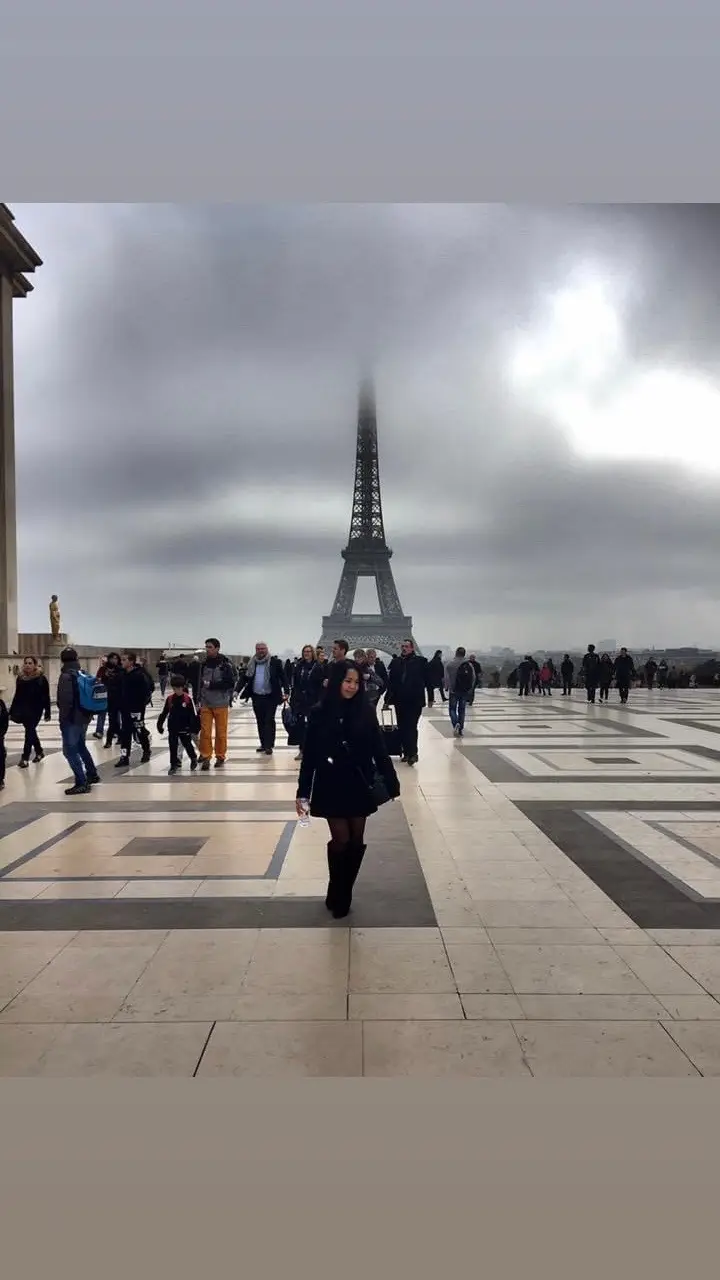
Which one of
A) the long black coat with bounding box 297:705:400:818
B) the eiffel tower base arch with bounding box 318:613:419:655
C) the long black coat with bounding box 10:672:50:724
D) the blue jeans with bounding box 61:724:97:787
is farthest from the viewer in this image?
the eiffel tower base arch with bounding box 318:613:419:655

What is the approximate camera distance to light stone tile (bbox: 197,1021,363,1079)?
3227 millimetres

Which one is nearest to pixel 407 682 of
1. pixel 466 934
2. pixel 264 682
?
pixel 264 682

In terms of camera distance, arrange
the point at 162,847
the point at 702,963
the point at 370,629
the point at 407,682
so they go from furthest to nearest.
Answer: the point at 370,629 < the point at 407,682 < the point at 162,847 < the point at 702,963

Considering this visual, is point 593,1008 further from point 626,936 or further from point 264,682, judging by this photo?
point 264,682

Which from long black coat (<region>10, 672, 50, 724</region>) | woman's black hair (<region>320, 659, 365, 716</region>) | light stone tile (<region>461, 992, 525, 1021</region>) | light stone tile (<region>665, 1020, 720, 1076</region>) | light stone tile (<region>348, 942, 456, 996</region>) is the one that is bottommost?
light stone tile (<region>665, 1020, 720, 1076</region>)

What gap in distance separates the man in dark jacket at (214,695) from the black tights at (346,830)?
5.70 metres

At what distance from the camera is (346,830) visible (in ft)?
16.7

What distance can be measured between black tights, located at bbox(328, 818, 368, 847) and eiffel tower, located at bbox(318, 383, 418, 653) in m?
54.5

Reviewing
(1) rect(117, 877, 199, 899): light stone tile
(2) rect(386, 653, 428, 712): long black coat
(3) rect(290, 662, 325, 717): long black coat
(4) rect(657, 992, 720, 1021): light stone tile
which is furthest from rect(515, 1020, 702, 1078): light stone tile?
(2) rect(386, 653, 428, 712): long black coat

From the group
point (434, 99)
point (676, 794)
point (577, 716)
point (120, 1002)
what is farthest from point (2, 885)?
point (577, 716)

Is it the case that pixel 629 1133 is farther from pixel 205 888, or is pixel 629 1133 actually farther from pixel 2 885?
pixel 2 885

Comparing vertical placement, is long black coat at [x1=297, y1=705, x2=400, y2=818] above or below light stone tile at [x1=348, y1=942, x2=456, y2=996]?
above

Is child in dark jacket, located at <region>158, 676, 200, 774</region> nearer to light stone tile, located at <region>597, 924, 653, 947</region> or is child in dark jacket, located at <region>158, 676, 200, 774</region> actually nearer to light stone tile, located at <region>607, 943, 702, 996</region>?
light stone tile, located at <region>597, 924, 653, 947</region>

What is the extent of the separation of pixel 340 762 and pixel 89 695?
4.44 m
